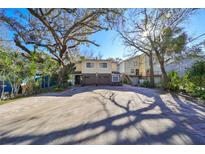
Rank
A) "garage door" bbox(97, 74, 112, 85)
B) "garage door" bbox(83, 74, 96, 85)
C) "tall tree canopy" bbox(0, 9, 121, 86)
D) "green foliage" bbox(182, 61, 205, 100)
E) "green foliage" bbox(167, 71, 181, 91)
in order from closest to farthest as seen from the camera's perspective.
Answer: "green foliage" bbox(182, 61, 205, 100)
"tall tree canopy" bbox(0, 9, 121, 86)
"green foliage" bbox(167, 71, 181, 91)
"garage door" bbox(83, 74, 96, 85)
"garage door" bbox(97, 74, 112, 85)

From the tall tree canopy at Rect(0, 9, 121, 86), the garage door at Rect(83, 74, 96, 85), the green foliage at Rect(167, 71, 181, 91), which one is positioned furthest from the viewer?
the garage door at Rect(83, 74, 96, 85)

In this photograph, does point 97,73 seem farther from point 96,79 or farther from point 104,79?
point 104,79

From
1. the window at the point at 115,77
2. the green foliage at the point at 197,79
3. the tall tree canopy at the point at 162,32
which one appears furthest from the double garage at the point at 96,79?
the green foliage at the point at 197,79

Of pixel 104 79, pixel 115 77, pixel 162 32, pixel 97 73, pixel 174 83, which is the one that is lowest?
pixel 174 83

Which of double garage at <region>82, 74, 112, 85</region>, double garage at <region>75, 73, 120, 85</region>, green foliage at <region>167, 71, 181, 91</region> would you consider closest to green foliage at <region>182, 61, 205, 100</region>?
green foliage at <region>167, 71, 181, 91</region>

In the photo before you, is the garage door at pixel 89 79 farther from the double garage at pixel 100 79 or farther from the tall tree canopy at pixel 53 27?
the tall tree canopy at pixel 53 27

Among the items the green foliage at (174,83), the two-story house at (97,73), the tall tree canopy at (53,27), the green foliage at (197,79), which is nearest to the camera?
the green foliage at (197,79)

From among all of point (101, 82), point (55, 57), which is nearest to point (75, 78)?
point (101, 82)

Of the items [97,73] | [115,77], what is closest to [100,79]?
[97,73]

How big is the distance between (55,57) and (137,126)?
48.5 feet

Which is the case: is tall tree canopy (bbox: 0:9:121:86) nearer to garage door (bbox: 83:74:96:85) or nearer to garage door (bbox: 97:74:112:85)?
garage door (bbox: 83:74:96:85)

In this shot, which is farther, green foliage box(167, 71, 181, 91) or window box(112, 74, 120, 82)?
window box(112, 74, 120, 82)

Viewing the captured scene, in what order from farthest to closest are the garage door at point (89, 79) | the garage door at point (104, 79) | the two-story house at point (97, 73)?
1. the garage door at point (104, 79)
2. the two-story house at point (97, 73)
3. the garage door at point (89, 79)
